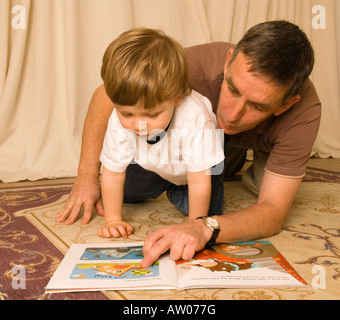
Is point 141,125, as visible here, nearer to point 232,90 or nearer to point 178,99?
point 178,99

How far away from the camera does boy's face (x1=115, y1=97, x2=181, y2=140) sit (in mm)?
1059

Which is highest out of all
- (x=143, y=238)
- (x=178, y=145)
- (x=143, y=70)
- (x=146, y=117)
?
(x=143, y=70)

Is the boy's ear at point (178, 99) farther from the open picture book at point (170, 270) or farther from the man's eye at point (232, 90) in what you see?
the open picture book at point (170, 270)

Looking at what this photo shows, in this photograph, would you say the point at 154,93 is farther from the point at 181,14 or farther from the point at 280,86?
the point at 181,14

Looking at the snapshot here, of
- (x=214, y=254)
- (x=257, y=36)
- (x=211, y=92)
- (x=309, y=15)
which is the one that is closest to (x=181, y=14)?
(x=309, y=15)

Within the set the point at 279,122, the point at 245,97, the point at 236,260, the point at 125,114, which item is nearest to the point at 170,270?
the point at 236,260

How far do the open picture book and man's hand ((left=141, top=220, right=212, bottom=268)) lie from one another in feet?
0.07

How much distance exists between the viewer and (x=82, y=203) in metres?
1.41

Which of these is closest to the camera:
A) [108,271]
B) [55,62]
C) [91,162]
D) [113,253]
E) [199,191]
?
[108,271]

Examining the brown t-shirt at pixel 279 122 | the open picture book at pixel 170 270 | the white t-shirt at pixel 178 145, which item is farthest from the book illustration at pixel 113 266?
the brown t-shirt at pixel 279 122

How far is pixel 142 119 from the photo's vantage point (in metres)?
1.07

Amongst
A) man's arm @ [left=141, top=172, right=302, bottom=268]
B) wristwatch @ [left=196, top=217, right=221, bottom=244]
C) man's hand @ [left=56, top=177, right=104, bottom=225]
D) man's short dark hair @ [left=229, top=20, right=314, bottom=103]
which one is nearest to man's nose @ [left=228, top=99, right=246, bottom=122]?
man's short dark hair @ [left=229, top=20, right=314, bottom=103]

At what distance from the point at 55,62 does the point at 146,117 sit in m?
1.43
